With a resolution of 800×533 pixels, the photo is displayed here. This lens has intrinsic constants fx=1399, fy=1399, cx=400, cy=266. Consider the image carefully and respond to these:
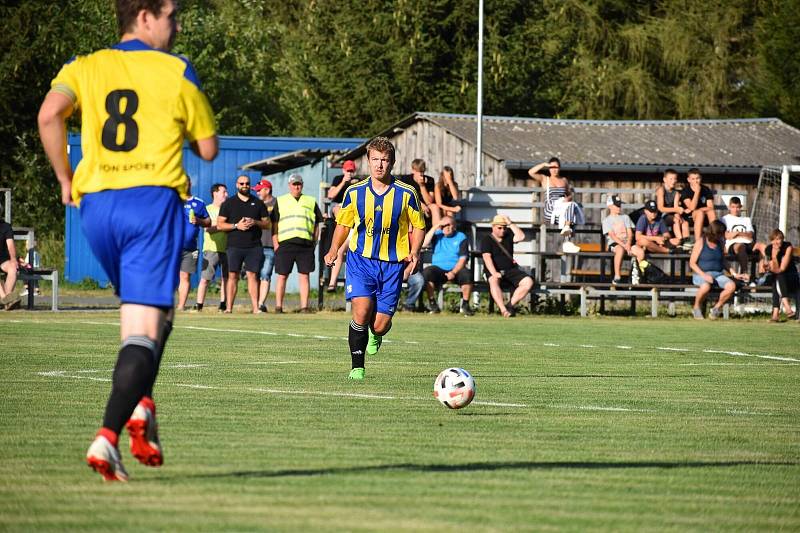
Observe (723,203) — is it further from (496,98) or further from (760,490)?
(760,490)

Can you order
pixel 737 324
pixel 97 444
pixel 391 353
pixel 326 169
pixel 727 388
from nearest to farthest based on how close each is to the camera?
pixel 97 444 → pixel 727 388 → pixel 391 353 → pixel 737 324 → pixel 326 169

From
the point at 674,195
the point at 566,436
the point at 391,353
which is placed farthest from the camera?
the point at 674,195

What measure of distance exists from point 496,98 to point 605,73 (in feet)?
13.5

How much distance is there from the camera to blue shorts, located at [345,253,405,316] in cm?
1235

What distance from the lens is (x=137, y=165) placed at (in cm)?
614

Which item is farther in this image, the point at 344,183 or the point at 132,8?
the point at 344,183

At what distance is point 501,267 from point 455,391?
13758 mm

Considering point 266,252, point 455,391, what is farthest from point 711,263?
point 455,391

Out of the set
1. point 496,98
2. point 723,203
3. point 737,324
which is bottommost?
point 737,324

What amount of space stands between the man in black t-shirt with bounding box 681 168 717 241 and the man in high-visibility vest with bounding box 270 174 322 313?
6.37 m

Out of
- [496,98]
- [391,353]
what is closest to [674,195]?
[391,353]

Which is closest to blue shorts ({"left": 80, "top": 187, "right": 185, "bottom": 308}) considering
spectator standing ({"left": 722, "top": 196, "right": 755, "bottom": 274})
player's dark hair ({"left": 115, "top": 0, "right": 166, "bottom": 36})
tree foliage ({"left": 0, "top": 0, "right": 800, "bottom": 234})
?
player's dark hair ({"left": 115, "top": 0, "right": 166, "bottom": 36})

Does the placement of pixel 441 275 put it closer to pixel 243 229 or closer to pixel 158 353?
pixel 243 229

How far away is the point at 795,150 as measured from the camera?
1346 inches
